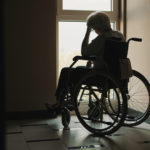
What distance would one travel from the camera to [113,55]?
7.67ft

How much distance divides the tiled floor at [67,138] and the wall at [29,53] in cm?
35

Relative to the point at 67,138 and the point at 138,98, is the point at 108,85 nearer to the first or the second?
the point at 67,138

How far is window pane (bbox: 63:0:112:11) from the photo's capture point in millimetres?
3324

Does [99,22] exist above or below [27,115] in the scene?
above

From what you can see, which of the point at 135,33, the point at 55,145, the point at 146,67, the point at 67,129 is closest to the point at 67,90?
the point at 67,129

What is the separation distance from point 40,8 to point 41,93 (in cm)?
91

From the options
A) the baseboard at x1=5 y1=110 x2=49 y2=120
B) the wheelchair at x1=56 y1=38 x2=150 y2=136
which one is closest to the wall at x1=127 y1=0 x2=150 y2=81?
the wheelchair at x1=56 y1=38 x2=150 y2=136

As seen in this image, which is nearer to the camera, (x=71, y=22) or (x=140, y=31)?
(x=140, y=31)

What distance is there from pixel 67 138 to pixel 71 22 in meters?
1.53

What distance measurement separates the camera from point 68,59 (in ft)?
11.1

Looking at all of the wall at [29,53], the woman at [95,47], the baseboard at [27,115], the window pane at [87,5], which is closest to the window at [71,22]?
the window pane at [87,5]

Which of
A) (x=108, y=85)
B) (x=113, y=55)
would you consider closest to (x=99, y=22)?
(x=113, y=55)

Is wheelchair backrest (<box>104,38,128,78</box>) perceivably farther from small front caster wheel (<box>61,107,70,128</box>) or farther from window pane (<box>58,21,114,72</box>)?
window pane (<box>58,21,114,72</box>)

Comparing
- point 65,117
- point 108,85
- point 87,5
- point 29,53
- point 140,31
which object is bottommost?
point 65,117
